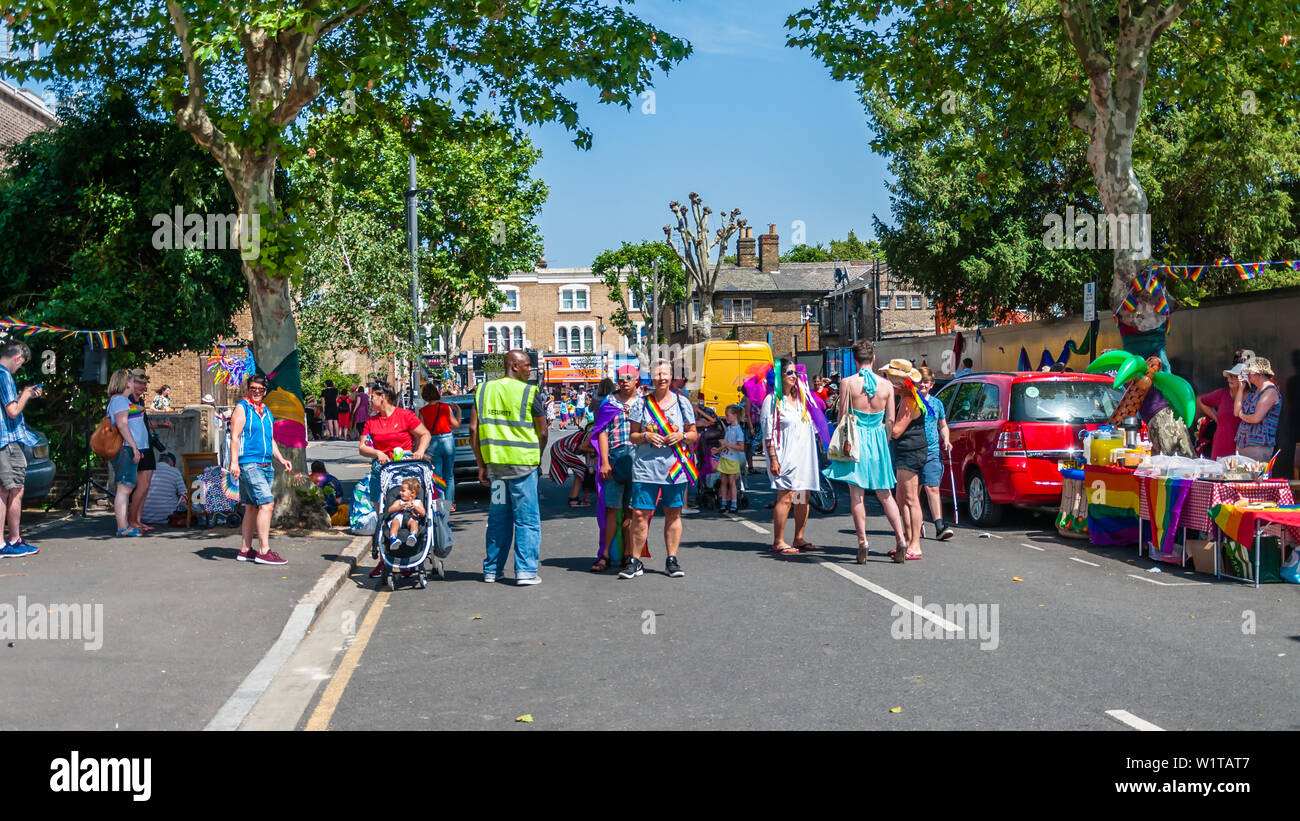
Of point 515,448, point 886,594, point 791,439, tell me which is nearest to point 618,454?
point 515,448

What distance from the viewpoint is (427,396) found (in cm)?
1475

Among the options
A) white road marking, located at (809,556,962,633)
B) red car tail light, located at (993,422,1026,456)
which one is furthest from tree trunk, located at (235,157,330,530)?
red car tail light, located at (993,422,1026,456)

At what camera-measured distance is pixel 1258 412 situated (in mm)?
11727

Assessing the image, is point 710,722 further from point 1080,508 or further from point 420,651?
point 1080,508

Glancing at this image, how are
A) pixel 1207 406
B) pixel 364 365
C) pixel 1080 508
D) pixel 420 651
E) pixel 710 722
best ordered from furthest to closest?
1. pixel 364 365
2. pixel 1207 406
3. pixel 1080 508
4. pixel 420 651
5. pixel 710 722

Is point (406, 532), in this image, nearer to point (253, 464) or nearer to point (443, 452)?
point (253, 464)

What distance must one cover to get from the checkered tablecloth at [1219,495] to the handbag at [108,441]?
10.8m

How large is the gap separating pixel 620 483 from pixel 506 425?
122 centimetres

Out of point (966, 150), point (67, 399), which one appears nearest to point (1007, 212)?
point (966, 150)

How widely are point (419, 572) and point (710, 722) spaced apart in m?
4.85

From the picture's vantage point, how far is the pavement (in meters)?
6.03

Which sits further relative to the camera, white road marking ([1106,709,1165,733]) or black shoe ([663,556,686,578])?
black shoe ([663,556,686,578])

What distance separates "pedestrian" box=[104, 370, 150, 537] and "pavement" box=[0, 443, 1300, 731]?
1034mm

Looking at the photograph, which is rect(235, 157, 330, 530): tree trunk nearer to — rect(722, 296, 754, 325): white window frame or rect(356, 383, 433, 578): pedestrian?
rect(356, 383, 433, 578): pedestrian
